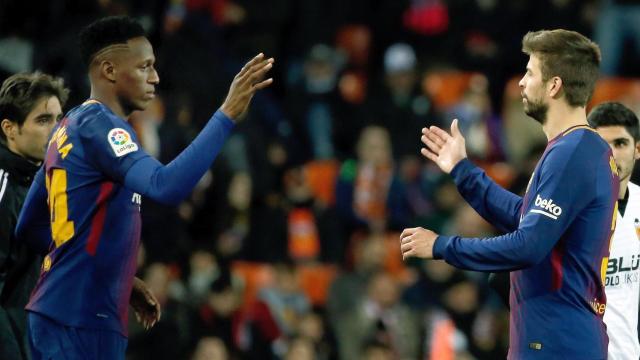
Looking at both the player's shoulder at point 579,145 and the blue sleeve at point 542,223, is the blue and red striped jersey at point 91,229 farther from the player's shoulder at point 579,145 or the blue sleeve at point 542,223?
the player's shoulder at point 579,145

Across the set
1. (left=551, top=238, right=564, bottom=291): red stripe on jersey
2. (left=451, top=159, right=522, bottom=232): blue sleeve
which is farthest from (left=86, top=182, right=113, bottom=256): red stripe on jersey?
(left=551, top=238, right=564, bottom=291): red stripe on jersey

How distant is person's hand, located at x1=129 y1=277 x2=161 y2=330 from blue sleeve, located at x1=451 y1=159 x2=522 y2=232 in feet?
5.38

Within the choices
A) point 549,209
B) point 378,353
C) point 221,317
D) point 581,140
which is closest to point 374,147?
point 378,353

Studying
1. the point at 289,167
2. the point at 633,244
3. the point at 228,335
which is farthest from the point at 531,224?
the point at 289,167

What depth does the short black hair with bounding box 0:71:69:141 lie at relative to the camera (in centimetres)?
617

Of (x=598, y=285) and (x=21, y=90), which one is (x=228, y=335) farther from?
(x=598, y=285)

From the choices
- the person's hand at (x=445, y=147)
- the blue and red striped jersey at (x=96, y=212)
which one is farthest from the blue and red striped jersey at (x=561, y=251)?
the blue and red striped jersey at (x=96, y=212)

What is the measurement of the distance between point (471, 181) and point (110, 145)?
175 centimetres

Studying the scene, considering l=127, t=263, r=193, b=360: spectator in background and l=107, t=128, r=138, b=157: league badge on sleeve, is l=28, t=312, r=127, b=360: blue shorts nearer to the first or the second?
l=107, t=128, r=138, b=157: league badge on sleeve

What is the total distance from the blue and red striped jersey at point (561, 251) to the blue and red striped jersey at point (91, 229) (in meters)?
1.46

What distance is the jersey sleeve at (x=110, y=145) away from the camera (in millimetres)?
5113

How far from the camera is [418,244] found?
17.4 ft

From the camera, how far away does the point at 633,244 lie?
6266 millimetres

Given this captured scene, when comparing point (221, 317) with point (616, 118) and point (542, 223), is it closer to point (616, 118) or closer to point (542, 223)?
point (616, 118)
